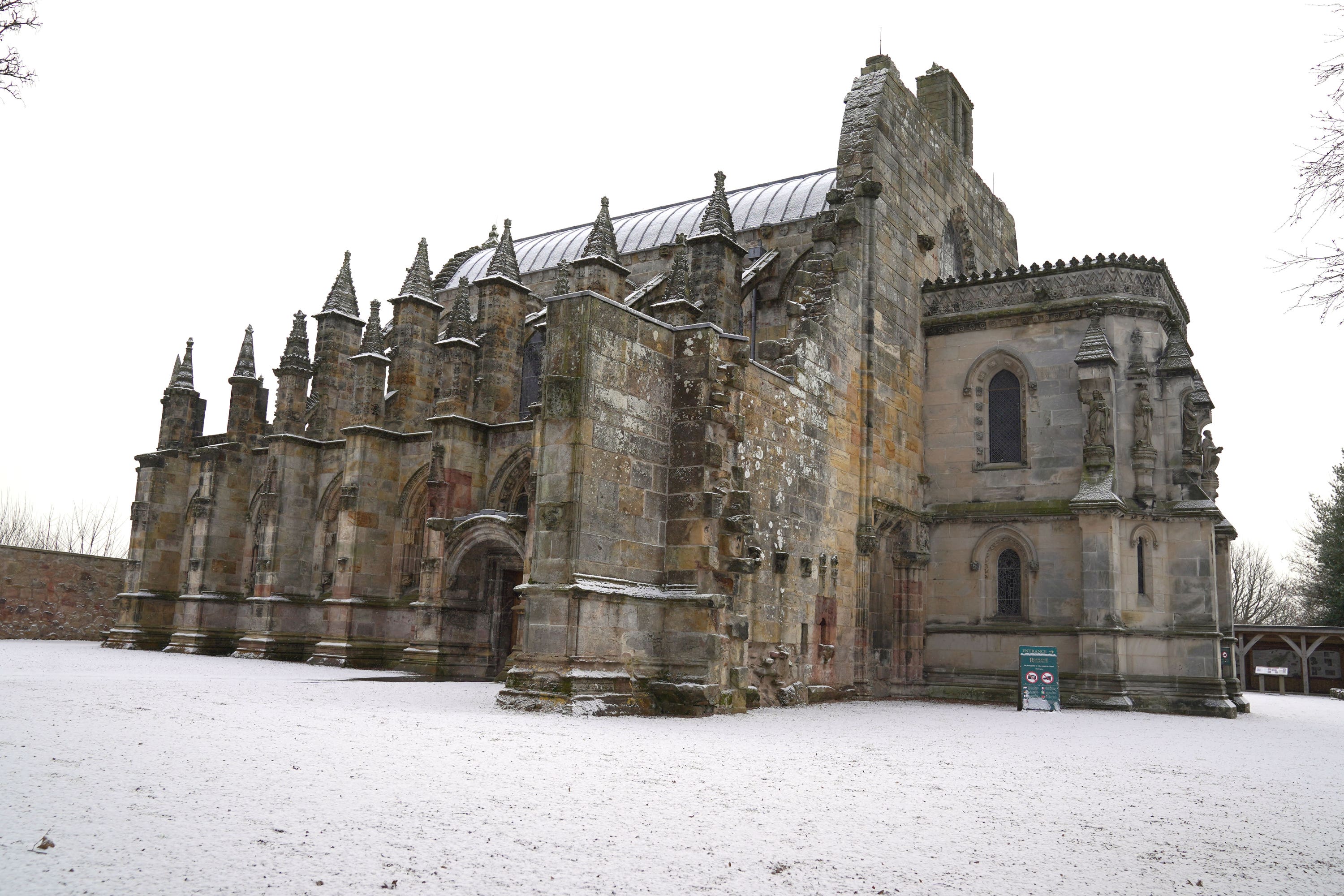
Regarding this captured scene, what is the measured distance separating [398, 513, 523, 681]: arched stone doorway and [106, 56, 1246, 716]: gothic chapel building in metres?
0.06

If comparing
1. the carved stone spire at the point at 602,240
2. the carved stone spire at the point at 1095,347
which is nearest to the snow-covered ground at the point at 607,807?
the carved stone spire at the point at 602,240

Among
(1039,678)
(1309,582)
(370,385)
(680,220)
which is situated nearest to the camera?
(1039,678)

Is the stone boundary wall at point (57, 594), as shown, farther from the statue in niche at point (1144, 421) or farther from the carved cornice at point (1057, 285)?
the statue in niche at point (1144, 421)

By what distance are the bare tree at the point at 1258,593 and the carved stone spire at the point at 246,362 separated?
51.4 m

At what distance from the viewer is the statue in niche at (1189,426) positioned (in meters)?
18.5

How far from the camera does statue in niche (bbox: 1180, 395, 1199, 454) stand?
60.7ft

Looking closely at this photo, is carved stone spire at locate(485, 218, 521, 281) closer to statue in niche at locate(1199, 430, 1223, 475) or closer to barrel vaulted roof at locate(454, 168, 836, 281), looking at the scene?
barrel vaulted roof at locate(454, 168, 836, 281)

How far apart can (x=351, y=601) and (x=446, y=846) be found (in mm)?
17859

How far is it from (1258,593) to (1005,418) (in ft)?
162

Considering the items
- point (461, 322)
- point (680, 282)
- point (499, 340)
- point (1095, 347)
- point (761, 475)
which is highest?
point (461, 322)

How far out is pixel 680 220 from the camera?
2872 cm

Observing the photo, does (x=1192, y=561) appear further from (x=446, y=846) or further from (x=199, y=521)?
(x=199, y=521)

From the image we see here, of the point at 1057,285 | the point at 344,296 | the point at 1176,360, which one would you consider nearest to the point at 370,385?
the point at 344,296

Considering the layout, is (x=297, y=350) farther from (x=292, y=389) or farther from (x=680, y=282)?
(x=680, y=282)
